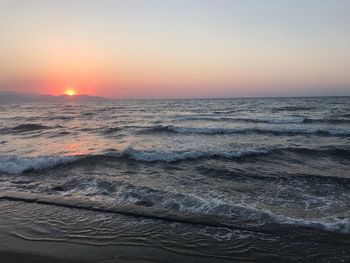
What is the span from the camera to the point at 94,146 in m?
16.2

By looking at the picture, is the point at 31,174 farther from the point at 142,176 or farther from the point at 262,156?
the point at 262,156

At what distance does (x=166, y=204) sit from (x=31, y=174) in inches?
212

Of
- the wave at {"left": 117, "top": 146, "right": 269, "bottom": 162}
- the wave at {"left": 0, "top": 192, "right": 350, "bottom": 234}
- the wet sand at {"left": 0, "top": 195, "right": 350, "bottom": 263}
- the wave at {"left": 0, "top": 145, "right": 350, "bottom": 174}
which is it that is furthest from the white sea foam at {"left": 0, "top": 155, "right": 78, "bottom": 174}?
the wet sand at {"left": 0, "top": 195, "right": 350, "bottom": 263}

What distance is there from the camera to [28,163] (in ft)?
37.5

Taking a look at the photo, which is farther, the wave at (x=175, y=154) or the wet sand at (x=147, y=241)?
the wave at (x=175, y=154)

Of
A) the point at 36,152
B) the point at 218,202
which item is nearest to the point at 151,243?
the point at 218,202

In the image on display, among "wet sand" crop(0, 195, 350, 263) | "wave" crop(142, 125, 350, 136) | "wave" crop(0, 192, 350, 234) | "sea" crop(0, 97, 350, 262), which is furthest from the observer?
"wave" crop(142, 125, 350, 136)

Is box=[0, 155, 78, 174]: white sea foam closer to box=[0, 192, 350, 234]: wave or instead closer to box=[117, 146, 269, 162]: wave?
box=[117, 146, 269, 162]: wave

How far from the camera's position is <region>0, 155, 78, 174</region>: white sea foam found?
1098 cm

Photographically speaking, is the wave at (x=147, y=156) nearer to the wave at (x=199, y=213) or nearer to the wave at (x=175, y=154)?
the wave at (x=175, y=154)

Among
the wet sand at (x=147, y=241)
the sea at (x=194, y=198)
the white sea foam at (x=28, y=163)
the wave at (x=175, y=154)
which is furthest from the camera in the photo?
the wave at (x=175, y=154)

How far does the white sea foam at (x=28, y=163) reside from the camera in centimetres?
1098

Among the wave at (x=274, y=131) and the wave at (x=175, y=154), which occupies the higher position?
the wave at (x=274, y=131)

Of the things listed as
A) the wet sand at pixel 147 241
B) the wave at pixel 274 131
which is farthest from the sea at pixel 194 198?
the wave at pixel 274 131
